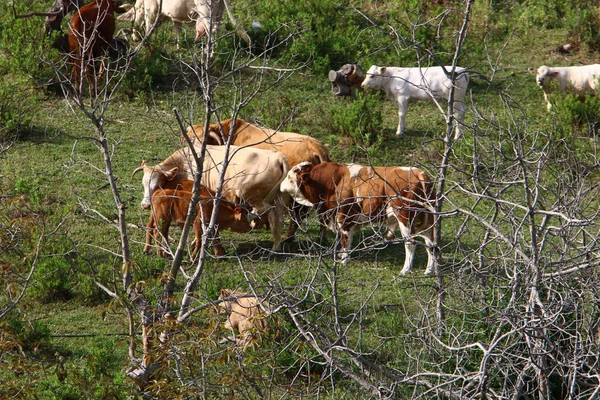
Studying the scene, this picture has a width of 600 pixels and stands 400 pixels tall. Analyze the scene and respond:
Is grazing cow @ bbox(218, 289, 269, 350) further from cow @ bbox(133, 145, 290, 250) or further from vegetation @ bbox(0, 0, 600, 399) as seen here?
cow @ bbox(133, 145, 290, 250)

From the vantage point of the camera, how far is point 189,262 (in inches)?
441

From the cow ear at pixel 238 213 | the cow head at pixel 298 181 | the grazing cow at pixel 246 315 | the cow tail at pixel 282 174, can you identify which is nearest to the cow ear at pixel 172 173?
the cow ear at pixel 238 213

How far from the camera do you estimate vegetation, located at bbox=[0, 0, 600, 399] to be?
684cm

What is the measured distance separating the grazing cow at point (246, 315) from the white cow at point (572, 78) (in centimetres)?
773

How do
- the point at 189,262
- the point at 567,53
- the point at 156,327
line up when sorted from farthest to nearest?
the point at 567,53, the point at 189,262, the point at 156,327

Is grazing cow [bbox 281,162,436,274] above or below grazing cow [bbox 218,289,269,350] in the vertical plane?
below

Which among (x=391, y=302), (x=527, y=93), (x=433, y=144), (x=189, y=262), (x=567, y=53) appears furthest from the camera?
(x=567, y=53)

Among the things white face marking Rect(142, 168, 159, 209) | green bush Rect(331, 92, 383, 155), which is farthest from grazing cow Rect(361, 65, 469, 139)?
white face marking Rect(142, 168, 159, 209)

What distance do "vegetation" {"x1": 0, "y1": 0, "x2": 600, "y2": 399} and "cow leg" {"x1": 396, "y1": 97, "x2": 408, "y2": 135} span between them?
154 mm

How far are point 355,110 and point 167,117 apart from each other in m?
2.80

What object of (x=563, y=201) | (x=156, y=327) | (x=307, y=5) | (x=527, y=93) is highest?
(x=563, y=201)

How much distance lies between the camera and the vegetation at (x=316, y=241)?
22.5 ft

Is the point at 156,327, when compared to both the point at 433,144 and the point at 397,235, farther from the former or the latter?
the point at 433,144

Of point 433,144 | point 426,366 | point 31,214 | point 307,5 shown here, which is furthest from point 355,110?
point 426,366
